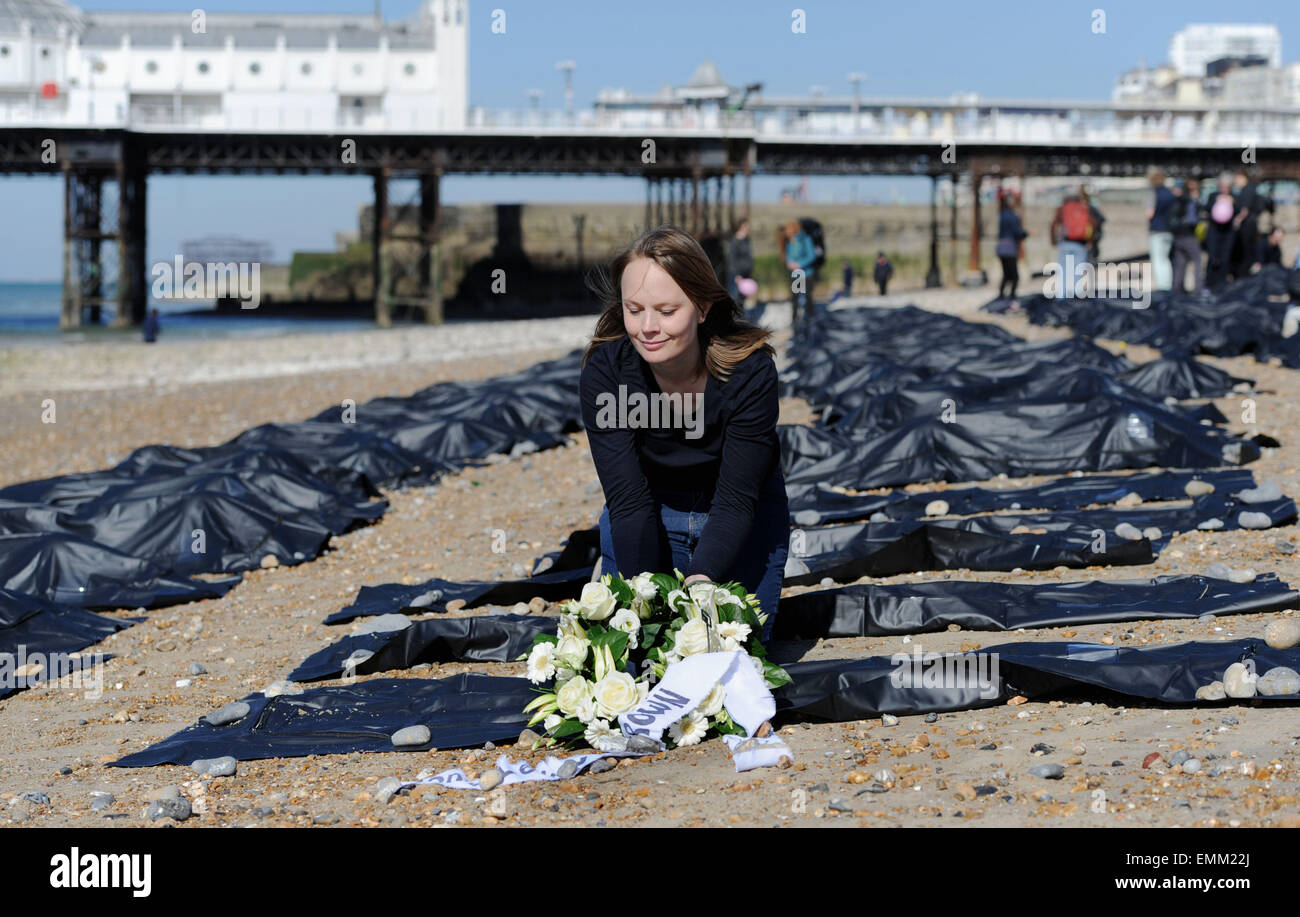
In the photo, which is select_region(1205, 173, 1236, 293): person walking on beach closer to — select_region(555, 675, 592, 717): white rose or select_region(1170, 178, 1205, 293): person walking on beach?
select_region(1170, 178, 1205, 293): person walking on beach

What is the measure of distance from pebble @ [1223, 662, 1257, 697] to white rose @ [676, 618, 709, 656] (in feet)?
4.82

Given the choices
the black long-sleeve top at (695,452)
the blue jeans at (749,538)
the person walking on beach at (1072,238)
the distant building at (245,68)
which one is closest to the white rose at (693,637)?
the black long-sleeve top at (695,452)

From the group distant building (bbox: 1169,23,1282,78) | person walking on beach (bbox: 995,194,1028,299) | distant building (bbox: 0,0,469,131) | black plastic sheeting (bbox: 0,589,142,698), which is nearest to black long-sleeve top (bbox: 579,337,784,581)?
black plastic sheeting (bbox: 0,589,142,698)

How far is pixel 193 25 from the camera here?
4872 cm

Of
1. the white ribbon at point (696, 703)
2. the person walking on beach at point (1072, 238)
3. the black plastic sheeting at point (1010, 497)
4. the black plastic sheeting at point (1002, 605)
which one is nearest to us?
the white ribbon at point (696, 703)

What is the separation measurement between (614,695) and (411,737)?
2.24 ft

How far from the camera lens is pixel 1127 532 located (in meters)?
6.29

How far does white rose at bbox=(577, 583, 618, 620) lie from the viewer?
3990 millimetres

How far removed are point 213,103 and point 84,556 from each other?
1725 inches

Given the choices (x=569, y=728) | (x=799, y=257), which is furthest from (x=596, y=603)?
(x=799, y=257)

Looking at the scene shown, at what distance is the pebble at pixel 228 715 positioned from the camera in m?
4.51

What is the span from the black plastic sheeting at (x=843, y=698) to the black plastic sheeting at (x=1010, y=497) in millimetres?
2844

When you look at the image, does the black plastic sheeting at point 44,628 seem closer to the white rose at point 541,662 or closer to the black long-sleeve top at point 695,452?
the white rose at point 541,662
